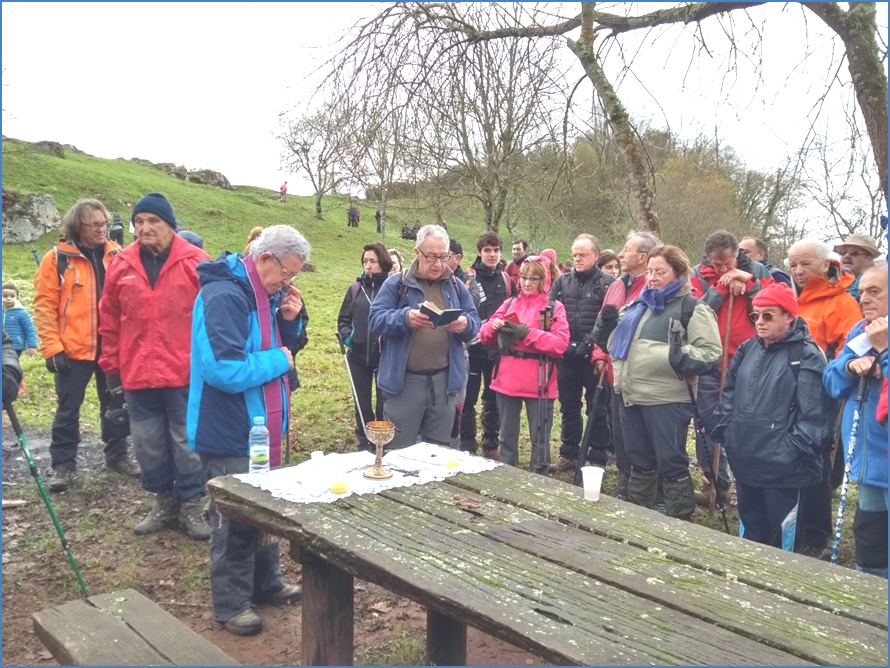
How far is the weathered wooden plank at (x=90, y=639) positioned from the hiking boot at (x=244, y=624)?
33.4 inches

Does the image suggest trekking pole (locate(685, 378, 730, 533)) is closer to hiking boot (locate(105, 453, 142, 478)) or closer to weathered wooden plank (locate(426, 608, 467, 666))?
weathered wooden plank (locate(426, 608, 467, 666))

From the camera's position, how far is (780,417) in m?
3.81

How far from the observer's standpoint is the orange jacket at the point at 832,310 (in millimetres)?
4691

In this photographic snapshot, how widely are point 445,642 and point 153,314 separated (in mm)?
2754

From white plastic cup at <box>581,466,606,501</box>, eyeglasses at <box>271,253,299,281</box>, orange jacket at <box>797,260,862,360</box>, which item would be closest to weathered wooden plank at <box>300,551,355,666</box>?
white plastic cup at <box>581,466,606,501</box>

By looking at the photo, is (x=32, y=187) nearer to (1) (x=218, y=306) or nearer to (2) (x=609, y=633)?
(1) (x=218, y=306)

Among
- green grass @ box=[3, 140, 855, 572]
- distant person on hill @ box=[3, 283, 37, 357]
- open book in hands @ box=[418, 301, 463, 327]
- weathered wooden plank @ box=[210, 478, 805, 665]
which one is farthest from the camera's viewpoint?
green grass @ box=[3, 140, 855, 572]

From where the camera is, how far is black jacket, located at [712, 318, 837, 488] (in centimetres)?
372

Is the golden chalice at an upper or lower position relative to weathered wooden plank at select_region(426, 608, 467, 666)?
upper

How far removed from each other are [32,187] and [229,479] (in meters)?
28.3

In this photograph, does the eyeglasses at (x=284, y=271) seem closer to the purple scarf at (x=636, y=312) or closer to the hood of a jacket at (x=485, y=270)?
the purple scarf at (x=636, y=312)

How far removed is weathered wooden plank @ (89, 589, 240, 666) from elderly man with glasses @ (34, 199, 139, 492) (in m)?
2.63

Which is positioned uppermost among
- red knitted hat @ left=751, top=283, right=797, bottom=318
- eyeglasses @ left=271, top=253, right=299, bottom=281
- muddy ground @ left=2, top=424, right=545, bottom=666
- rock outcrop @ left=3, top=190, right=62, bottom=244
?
rock outcrop @ left=3, top=190, right=62, bottom=244

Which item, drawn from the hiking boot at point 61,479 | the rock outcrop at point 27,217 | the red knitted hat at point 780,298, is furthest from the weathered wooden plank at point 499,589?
the rock outcrop at point 27,217
